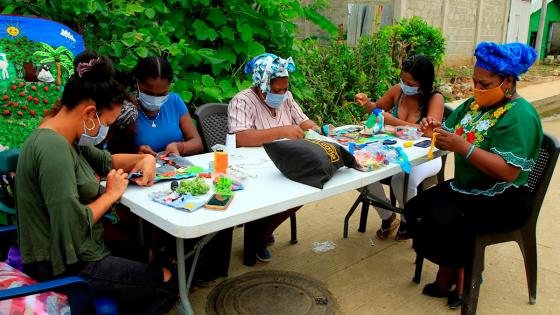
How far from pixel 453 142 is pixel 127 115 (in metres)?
1.89

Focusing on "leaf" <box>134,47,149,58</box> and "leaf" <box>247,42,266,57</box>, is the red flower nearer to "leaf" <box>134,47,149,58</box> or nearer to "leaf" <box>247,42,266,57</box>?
"leaf" <box>247,42,266,57</box>

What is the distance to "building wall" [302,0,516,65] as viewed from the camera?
37.1ft

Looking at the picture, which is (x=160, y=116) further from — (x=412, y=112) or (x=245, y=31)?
(x=412, y=112)

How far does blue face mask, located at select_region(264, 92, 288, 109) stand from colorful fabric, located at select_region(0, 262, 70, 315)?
1.91m

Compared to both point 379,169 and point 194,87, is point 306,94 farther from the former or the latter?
point 379,169

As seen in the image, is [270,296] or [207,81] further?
[207,81]

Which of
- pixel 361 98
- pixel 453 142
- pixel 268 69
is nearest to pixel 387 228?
pixel 361 98

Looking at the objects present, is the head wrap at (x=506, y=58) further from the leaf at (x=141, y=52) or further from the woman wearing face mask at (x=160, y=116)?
the leaf at (x=141, y=52)

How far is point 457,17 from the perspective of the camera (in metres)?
13.0

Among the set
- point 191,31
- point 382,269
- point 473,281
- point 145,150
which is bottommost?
point 382,269

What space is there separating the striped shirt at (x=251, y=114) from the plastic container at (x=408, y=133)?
0.82 m

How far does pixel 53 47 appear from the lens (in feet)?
11.1

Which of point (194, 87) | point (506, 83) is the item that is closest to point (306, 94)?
point (194, 87)

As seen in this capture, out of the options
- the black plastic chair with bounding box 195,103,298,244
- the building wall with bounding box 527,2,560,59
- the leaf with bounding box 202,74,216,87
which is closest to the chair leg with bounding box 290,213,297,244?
the black plastic chair with bounding box 195,103,298,244
